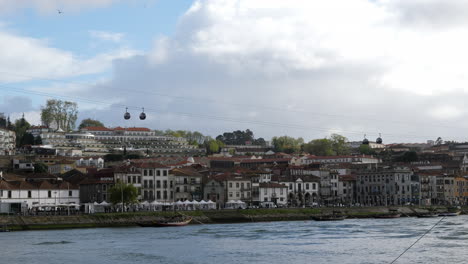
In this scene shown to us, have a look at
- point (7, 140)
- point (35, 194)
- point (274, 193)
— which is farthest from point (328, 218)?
point (7, 140)

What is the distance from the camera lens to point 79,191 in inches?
3819

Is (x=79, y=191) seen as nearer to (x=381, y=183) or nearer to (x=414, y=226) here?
(x=414, y=226)

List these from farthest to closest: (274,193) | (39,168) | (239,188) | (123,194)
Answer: (39,168), (274,193), (239,188), (123,194)

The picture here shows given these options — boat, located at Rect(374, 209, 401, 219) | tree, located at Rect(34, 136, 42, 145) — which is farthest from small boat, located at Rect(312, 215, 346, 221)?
tree, located at Rect(34, 136, 42, 145)

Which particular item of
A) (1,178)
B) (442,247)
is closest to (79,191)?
(1,178)

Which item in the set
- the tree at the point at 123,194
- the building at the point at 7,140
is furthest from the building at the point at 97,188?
the building at the point at 7,140

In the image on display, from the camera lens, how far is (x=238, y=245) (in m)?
60.9

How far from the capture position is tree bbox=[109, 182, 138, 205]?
88.6 metres

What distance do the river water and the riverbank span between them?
3.30 meters

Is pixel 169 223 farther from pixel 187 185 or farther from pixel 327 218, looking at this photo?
pixel 187 185

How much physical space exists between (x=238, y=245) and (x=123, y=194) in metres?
31.0

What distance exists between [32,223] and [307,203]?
5019 cm

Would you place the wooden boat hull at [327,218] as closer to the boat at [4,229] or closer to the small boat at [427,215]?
the small boat at [427,215]

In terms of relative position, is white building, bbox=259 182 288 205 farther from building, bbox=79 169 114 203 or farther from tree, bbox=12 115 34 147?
tree, bbox=12 115 34 147
